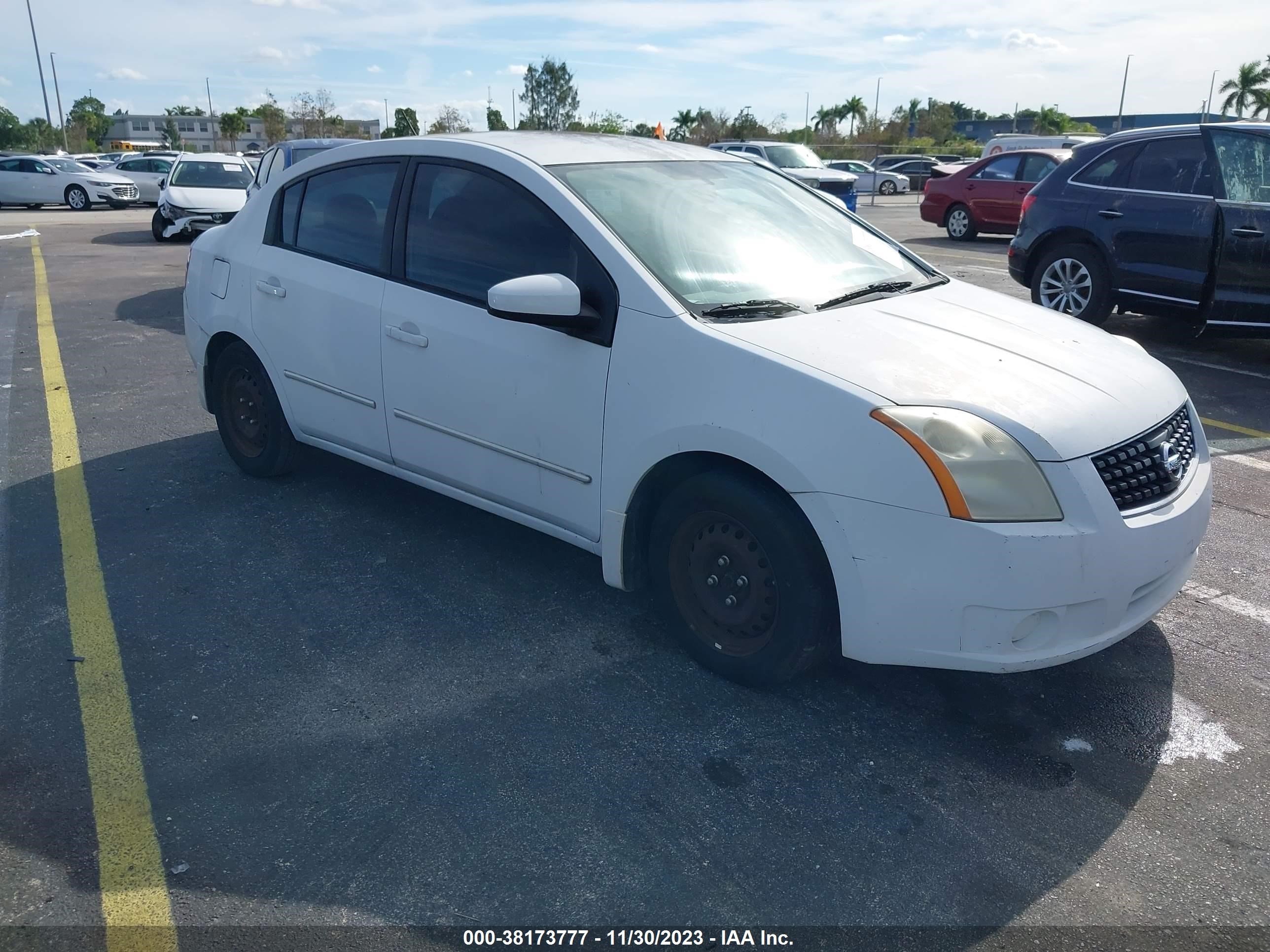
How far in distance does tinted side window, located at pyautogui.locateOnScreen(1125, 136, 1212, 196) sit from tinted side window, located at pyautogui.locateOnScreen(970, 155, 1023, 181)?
9.70 m

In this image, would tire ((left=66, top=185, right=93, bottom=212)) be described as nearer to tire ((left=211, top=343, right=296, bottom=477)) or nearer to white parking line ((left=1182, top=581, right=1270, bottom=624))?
tire ((left=211, top=343, right=296, bottom=477))

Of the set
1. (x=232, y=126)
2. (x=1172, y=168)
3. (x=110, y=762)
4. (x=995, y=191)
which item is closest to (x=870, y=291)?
(x=110, y=762)

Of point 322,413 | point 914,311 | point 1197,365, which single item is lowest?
point 1197,365

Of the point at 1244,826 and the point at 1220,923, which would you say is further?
the point at 1244,826

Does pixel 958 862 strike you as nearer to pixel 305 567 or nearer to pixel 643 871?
pixel 643 871

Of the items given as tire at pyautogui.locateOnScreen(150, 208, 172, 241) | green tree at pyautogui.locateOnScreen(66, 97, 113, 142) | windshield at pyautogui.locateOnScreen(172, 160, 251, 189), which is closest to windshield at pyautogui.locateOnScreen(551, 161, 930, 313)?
windshield at pyautogui.locateOnScreen(172, 160, 251, 189)

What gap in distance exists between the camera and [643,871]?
2.54 meters

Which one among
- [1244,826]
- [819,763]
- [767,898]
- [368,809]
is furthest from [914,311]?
[368,809]

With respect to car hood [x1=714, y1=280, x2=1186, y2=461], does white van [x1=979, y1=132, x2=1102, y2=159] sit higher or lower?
higher

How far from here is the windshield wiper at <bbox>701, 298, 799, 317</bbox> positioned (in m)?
3.36

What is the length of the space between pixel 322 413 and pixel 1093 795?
3.40 metres

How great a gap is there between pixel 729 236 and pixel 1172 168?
600 centimetres

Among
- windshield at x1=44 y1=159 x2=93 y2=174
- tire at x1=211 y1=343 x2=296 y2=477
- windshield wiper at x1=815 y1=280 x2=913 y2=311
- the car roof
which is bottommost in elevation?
tire at x1=211 y1=343 x2=296 y2=477

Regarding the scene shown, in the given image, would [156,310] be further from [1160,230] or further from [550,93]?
[550,93]
